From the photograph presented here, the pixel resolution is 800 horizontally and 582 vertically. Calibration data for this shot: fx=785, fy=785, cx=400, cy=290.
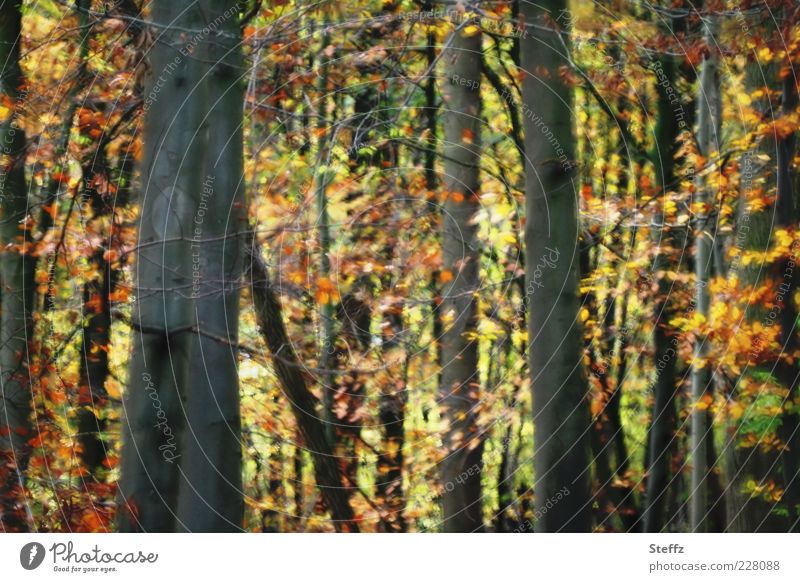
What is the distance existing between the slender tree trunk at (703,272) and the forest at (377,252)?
48mm

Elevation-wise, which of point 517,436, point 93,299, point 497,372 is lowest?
point 517,436

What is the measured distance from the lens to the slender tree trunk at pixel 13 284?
28.2 feet

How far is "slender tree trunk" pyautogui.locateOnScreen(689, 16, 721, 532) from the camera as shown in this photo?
941 cm

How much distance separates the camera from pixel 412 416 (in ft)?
37.2

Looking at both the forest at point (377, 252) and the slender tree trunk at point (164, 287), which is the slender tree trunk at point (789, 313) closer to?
the forest at point (377, 252)

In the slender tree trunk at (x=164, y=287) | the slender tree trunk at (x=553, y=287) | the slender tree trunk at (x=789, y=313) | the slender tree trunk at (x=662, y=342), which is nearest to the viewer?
the slender tree trunk at (x=164, y=287)

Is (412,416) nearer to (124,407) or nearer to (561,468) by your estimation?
(561,468)

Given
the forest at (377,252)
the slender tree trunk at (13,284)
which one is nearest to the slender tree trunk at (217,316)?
the forest at (377,252)

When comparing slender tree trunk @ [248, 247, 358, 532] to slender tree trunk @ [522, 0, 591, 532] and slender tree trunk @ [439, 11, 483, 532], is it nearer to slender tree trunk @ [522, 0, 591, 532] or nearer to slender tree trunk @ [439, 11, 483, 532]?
slender tree trunk @ [439, 11, 483, 532]

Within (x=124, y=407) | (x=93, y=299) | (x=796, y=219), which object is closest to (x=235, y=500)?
(x=124, y=407)

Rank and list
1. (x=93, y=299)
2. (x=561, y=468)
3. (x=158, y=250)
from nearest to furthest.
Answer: (x=158, y=250) < (x=561, y=468) < (x=93, y=299)

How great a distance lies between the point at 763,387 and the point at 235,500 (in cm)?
556
